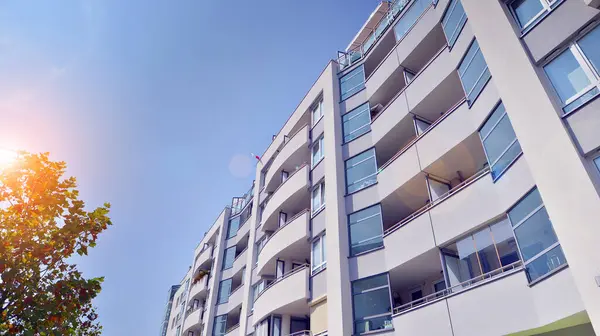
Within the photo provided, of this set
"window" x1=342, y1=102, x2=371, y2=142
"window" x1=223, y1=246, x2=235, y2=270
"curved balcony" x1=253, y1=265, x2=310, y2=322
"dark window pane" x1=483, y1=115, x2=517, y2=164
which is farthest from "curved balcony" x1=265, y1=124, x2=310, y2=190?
"dark window pane" x1=483, y1=115, x2=517, y2=164

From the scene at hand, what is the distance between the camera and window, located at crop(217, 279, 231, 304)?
30.0 m

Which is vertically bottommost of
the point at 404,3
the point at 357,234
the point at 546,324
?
the point at 546,324

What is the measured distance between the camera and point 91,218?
7742mm

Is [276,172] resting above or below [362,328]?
A: above

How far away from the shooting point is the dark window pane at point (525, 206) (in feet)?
32.9

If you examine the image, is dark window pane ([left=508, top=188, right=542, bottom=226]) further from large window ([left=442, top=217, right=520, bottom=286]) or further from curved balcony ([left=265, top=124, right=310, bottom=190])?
curved balcony ([left=265, top=124, right=310, bottom=190])

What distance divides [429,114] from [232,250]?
71.0ft

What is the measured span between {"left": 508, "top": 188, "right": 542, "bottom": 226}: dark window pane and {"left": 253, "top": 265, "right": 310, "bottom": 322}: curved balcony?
9.94 metres

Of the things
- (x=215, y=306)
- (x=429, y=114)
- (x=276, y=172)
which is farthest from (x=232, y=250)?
(x=429, y=114)

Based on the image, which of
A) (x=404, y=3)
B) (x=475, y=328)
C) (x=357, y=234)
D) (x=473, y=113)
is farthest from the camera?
(x=404, y=3)

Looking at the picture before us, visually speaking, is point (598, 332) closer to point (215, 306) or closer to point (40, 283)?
point (40, 283)

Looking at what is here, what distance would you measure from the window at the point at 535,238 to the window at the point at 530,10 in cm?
519

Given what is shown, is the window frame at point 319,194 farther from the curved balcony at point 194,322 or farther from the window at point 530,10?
the curved balcony at point 194,322

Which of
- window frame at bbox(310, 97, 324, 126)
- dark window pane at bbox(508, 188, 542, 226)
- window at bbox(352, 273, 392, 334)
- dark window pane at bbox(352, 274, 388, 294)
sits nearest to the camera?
dark window pane at bbox(508, 188, 542, 226)
